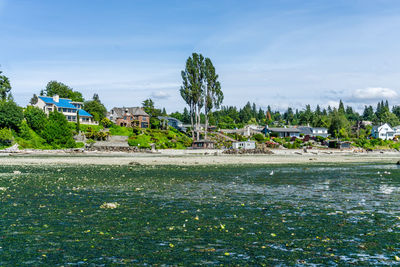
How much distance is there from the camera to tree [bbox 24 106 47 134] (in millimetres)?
104125

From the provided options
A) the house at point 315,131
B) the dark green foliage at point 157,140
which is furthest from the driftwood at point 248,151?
the house at point 315,131

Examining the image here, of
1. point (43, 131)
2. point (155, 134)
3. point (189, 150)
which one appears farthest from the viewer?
point (155, 134)

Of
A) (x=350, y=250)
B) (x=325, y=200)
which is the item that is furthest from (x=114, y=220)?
(x=325, y=200)

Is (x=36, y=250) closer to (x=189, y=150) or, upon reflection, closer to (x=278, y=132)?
(x=189, y=150)

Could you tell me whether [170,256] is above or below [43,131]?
below

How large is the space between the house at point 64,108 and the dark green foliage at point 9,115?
31.0 meters

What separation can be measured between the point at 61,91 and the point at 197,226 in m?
148

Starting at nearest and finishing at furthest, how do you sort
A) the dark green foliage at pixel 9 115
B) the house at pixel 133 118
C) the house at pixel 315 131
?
the dark green foliage at pixel 9 115 → the house at pixel 133 118 → the house at pixel 315 131

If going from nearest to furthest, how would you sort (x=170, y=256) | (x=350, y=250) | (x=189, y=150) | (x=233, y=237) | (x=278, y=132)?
(x=170, y=256)
(x=350, y=250)
(x=233, y=237)
(x=189, y=150)
(x=278, y=132)

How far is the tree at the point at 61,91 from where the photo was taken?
151625 millimetres

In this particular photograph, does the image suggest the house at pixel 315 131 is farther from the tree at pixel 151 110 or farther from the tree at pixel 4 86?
the tree at pixel 4 86

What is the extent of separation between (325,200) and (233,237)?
41.4 ft

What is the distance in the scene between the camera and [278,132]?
568 feet

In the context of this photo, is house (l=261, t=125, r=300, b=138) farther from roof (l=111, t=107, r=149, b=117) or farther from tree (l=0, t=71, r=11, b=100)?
tree (l=0, t=71, r=11, b=100)
